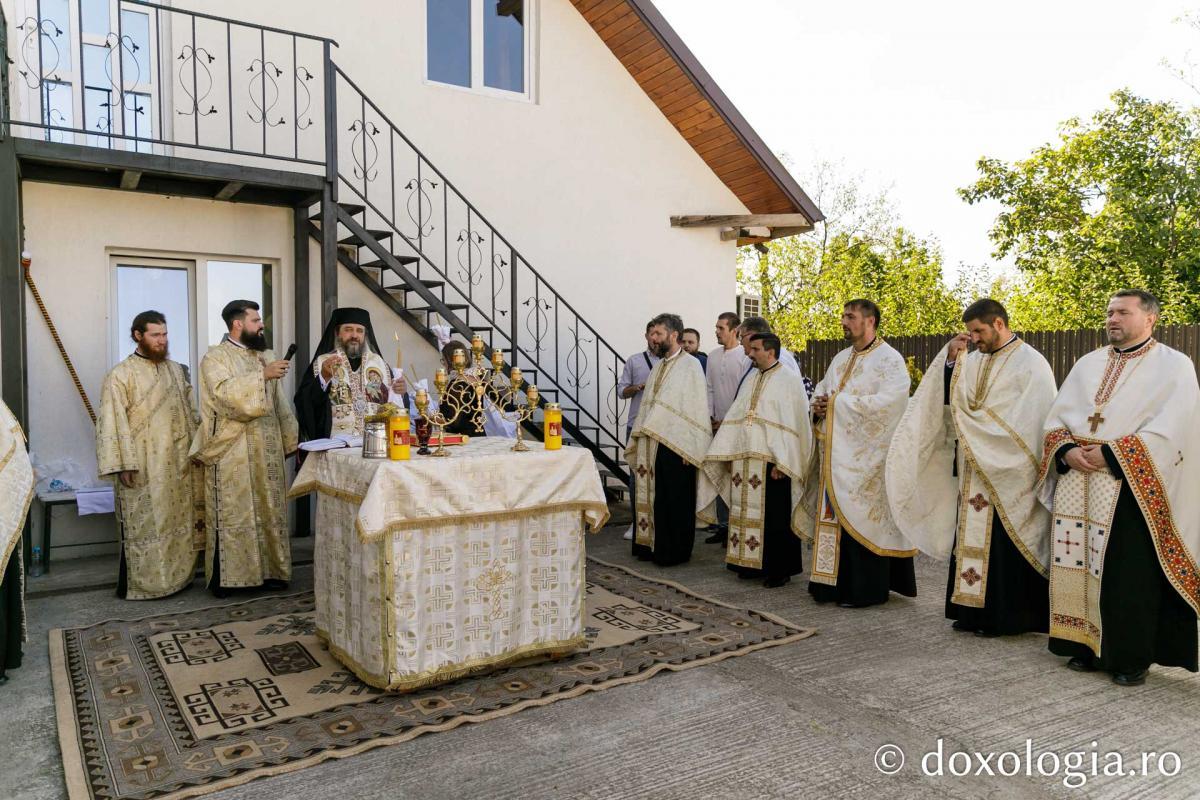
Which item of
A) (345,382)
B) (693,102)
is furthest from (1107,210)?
(345,382)

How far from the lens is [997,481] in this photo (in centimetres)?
467

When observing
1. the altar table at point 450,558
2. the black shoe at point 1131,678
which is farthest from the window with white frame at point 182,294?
the black shoe at point 1131,678

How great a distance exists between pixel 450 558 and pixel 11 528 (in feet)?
6.68

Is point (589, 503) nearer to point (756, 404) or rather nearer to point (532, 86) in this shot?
point (756, 404)

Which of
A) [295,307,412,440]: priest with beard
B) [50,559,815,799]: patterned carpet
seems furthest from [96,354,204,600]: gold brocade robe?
[295,307,412,440]: priest with beard

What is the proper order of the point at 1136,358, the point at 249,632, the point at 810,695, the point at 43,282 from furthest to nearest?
the point at 43,282
the point at 249,632
the point at 1136,358
the point at 810,695

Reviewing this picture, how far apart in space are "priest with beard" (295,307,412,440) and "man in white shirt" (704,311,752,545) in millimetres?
3272

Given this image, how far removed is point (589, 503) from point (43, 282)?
5.05m

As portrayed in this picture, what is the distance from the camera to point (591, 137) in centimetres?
991

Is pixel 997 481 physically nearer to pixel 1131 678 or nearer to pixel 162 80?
pixel 1131 678

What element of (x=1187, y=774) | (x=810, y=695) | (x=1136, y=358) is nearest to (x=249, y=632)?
(x=810, y=695)

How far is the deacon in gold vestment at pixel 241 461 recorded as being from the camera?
5.66 meters

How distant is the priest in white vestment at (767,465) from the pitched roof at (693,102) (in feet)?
15.6

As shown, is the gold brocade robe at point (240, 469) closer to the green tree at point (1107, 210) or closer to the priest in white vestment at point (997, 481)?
the priest in white vestment at point (997, 481)
